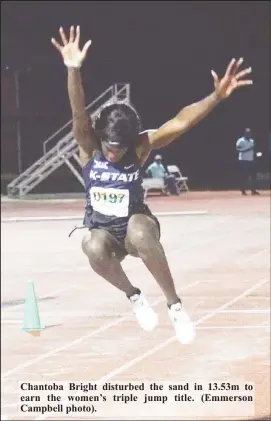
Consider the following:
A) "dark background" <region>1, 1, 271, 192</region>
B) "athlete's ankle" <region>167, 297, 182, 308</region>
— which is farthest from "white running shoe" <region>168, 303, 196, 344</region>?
"dark background" <region>1, 1, 271, 192</region>

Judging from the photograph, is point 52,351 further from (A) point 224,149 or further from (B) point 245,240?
(A) point 224,149

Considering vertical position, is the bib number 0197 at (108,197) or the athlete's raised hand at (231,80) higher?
the athlete's raised hand at (231,80)

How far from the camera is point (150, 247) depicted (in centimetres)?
214

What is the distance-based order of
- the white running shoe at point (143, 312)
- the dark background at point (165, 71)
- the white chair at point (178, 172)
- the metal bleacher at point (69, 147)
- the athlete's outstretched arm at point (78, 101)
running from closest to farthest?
the athlete's outstretched arm at point (78, 101) → the white running shoe at point (143, 312) → the metal bleacher at point (69, 147) → the dark background at point (165, 71) → the white chair at point (178, 172)

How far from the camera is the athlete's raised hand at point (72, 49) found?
215cm

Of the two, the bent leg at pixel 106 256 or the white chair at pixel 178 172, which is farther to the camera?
the white chair at pixel 178 172

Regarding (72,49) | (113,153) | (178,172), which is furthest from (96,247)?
(178,172)

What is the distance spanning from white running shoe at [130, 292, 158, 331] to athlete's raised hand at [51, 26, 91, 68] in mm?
528

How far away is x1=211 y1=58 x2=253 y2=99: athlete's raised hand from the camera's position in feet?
7.14

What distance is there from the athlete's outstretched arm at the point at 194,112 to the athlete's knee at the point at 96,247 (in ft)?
0.71

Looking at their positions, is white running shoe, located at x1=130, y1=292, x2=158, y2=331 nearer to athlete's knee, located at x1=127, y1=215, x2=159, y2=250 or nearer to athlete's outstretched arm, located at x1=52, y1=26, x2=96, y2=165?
athlete's knee, located at x1=127, y1=215, x2=159, y2=250

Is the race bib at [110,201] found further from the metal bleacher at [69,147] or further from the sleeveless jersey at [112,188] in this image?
the metal bleacher at [69,147]

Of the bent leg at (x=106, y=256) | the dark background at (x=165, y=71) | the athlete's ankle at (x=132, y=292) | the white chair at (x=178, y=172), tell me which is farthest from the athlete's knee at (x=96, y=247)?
the white chair at (x=178, y=172)

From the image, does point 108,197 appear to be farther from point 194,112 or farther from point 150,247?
point 194,112
